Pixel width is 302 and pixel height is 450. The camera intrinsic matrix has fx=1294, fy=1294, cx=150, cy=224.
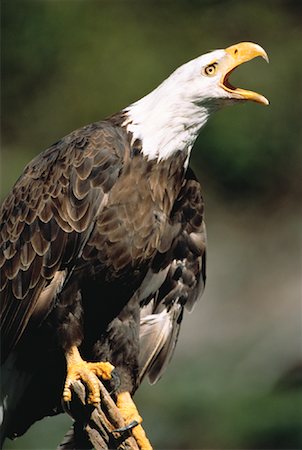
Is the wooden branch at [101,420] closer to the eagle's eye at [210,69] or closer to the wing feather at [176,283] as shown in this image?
the wing feather at [176,283]

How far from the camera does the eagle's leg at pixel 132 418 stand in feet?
16.4

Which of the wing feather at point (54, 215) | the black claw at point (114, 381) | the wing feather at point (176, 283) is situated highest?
the wing feather at point (54, 215)

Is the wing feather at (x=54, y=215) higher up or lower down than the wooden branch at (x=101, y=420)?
higher up

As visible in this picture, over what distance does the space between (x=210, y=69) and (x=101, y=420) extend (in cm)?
143

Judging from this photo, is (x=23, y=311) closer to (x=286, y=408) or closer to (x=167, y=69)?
(x=286, y=408)

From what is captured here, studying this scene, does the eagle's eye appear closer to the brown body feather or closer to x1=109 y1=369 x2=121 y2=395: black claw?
the brown body feather

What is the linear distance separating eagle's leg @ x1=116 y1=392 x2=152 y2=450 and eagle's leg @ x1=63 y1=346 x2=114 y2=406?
0.18 metres

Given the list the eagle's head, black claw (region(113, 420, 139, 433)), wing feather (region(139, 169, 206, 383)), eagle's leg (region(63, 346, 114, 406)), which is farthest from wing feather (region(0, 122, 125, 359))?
black claw (region(113, 420, 139, 433))

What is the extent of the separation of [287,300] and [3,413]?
5.67 metres

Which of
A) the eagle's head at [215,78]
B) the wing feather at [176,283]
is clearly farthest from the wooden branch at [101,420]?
the eagle's head at [215,78]

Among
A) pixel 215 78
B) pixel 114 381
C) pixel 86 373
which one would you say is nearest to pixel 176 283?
pixel 114 381

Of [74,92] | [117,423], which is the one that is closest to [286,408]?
[74,92]

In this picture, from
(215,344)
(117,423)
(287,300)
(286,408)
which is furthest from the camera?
(287,300)

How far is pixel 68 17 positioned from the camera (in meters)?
11.5
